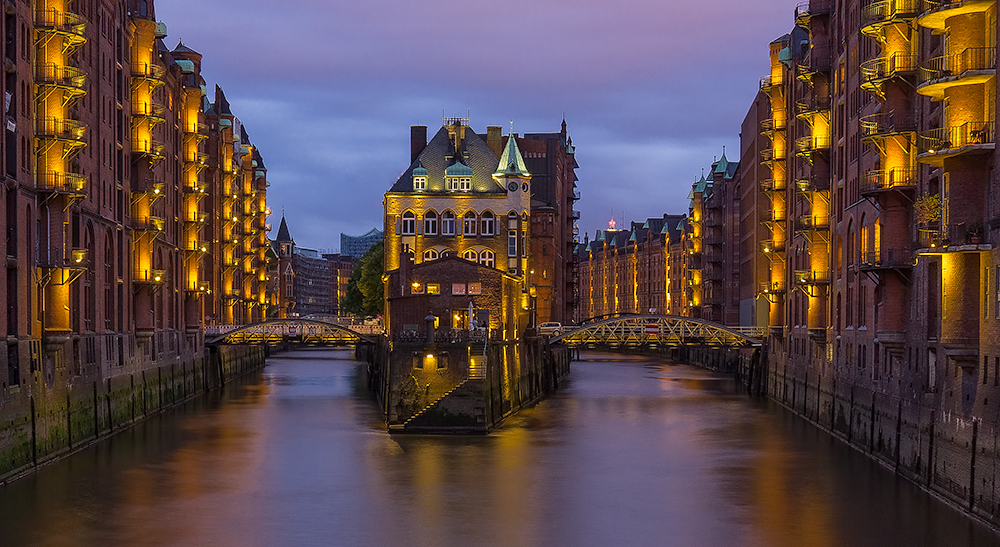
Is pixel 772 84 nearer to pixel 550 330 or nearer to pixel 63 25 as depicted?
pixel 550 330

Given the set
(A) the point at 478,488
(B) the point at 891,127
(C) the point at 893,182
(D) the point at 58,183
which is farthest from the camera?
(D) the point at 58,183

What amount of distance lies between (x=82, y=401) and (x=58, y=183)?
1085 centimetres

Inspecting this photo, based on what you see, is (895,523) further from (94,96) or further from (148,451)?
(94,96)

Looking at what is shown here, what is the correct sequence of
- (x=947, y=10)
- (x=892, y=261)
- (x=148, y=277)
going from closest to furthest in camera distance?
(x=947, y=10) < (x=892, y=261) < (x=148, y=277)

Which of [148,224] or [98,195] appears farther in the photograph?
[148,224]

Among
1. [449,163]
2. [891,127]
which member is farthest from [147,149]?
[891,127]

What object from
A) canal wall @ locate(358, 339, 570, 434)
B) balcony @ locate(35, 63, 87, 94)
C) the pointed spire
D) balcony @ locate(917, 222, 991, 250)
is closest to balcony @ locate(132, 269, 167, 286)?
canal wall @ locate(358, 339, 570, 434)

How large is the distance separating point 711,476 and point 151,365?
37.2 meters

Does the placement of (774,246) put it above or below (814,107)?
below

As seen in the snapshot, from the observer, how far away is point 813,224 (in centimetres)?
7106

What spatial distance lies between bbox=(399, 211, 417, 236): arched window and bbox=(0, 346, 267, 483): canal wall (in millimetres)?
21466

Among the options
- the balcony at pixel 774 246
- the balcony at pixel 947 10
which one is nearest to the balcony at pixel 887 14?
the balcony at pixel 947 10

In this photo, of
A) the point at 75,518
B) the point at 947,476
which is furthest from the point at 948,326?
the point at 75,518

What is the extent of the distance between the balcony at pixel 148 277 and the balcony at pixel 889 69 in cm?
4137
